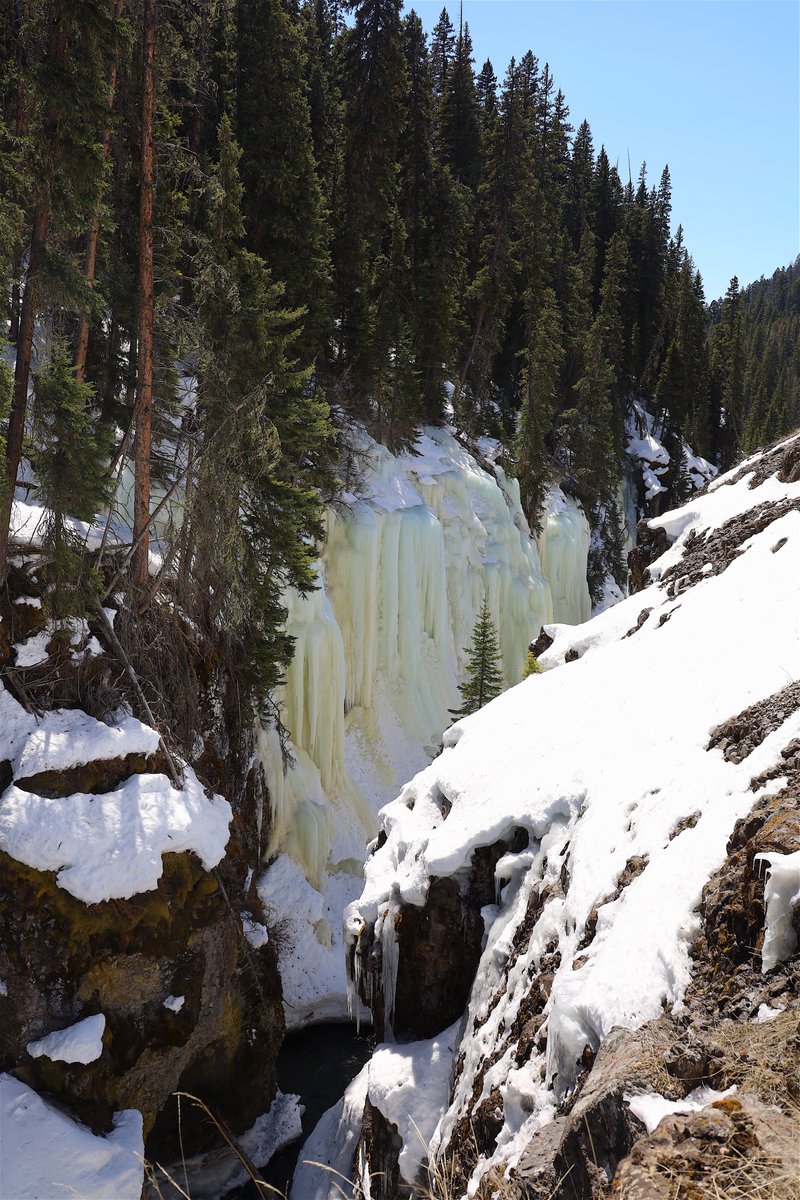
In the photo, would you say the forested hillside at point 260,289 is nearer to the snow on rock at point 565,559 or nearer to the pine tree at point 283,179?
the pine tree at point 283,179

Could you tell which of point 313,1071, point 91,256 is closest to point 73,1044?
point 313,1071

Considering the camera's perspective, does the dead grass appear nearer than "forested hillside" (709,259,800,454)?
Yes

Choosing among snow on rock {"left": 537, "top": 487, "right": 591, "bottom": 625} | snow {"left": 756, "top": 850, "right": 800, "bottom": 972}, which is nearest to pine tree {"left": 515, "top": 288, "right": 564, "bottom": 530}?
snow on rock {"left": 537, "top": 487, "right": 591, "bottom": 625}

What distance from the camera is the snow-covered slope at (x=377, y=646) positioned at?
13.5 metres

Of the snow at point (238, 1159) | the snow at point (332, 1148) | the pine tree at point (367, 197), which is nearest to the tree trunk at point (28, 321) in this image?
the snow at point (332, 1148)

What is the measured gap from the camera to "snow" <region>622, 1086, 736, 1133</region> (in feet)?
9.15

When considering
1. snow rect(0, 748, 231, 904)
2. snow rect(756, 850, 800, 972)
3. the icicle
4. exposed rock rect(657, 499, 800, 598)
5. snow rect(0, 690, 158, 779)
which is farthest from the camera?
snow rect(0, 690, 158, 779)

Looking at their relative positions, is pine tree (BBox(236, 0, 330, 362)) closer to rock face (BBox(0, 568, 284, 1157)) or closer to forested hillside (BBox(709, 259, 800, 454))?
rock face (BBox(0, 568, 284, 1157))

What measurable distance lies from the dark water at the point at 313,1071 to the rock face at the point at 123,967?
2.24ft

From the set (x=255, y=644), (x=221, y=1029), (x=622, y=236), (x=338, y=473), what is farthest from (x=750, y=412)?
(x=221, y=1029)

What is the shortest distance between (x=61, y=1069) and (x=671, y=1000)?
694 centimetres

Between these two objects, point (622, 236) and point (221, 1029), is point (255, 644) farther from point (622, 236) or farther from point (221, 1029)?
point (622, 236)

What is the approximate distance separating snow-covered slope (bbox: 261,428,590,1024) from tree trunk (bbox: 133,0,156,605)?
4.14m

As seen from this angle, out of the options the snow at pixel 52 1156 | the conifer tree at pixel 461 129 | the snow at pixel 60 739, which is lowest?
the snow at pixel 52 1156
